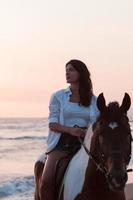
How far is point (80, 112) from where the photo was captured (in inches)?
247

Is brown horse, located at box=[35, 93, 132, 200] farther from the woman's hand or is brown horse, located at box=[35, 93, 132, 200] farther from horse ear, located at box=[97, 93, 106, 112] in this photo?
the woman's hand

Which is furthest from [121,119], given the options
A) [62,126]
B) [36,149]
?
[36,149]

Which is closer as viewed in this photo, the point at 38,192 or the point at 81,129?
the point at 81,129

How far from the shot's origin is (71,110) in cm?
629

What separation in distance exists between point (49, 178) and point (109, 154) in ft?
3.88

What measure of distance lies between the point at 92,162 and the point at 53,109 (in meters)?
0.90

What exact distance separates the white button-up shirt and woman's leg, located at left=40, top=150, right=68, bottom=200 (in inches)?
13.8

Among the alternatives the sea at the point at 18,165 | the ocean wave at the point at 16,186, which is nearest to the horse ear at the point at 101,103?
the sea at the point at 18,165

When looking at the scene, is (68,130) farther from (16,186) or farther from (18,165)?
(18,165)

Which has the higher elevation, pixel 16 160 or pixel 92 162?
pixel 92 162

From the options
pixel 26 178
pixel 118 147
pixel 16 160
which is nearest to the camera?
pixel 118 147

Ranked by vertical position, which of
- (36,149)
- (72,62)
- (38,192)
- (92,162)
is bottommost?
(36,149)

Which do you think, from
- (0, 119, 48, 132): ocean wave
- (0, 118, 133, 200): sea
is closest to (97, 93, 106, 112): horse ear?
(0, 118, 133, 200): sea

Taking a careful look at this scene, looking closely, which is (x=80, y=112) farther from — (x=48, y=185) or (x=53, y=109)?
(x=48, y=185)
